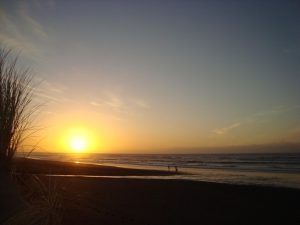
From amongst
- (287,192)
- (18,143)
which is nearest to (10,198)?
(18,143)

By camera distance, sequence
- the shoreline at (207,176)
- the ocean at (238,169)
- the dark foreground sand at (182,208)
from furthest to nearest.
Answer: the ocean at (238,169) → the shoreline at (207,176) → the dark foreground sand at (182,208)

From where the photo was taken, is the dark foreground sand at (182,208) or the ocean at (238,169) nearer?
the dark foreground sand at (182,208)

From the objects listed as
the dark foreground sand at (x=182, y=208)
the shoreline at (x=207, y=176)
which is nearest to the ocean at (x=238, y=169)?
the shoreline at (x=207, y=176)

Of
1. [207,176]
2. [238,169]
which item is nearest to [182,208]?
[207,176]

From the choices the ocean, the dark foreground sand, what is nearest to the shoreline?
the ocean

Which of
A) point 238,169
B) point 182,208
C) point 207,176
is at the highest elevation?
point 238,169

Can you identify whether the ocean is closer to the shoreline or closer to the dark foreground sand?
the shoreline

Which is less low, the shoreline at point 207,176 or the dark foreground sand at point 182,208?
the shoreline at point 207,176

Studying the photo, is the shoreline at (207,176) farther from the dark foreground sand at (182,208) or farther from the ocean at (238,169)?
the dark foreground sand at (182,208)

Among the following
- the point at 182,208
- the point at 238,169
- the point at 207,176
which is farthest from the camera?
the point at 238,169

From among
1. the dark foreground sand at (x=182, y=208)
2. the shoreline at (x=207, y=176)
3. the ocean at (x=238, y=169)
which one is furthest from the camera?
the ocean at (x=238, y=169)

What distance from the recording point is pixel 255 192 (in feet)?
55.3

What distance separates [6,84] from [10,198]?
4.11ft

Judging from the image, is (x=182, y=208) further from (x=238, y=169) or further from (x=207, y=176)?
(x=238, y=169)
